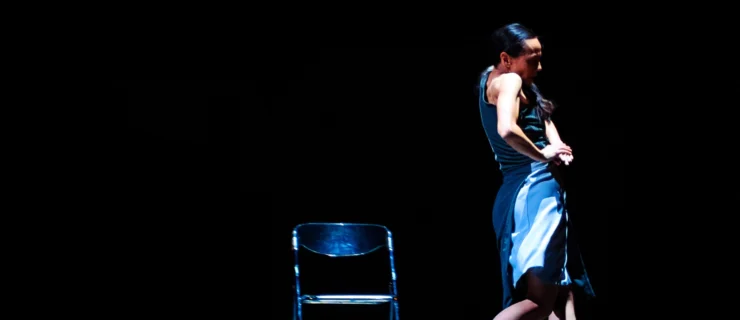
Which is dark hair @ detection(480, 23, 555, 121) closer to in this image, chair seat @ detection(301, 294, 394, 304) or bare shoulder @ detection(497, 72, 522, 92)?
bare shoulder @ detection(497, 72, 522, 92)

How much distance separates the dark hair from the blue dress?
0.13 feet

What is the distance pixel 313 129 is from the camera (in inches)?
149

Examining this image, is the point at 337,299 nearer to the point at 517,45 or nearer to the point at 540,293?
the point at 540,293

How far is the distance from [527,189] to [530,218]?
3.8 inches

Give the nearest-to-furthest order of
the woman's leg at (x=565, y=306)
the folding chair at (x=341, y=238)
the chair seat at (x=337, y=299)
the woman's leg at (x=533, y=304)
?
the woman's leg at (x=533, y=304), the woman's leg at (x=565, y=306), the chair seat at (x=337, y=299), the folding chair at (x=341, y=238)

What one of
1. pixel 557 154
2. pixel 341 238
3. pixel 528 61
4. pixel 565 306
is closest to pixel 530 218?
pixel 557 154

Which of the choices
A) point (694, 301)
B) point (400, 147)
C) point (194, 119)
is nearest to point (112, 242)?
point (194, 119)

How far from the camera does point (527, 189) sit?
2.45 meters

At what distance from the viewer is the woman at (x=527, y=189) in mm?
2367

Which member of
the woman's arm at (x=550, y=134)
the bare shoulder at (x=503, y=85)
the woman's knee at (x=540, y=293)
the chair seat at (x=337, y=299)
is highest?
the bare shoulder at (x=503, y=85)

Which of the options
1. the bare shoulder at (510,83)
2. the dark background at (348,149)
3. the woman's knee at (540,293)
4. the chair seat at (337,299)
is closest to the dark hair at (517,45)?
the bare shoulder at (510,83)

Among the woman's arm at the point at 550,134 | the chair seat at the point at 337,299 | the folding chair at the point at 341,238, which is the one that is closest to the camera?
the woman's arm at the point at 550,134

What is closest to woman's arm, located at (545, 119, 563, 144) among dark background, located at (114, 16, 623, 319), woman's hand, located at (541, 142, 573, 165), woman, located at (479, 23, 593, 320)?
woman, located at (479, 23, 593, 320)

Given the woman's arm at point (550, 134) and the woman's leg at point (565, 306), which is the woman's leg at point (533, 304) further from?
the woman's arm at point (550, 134)
